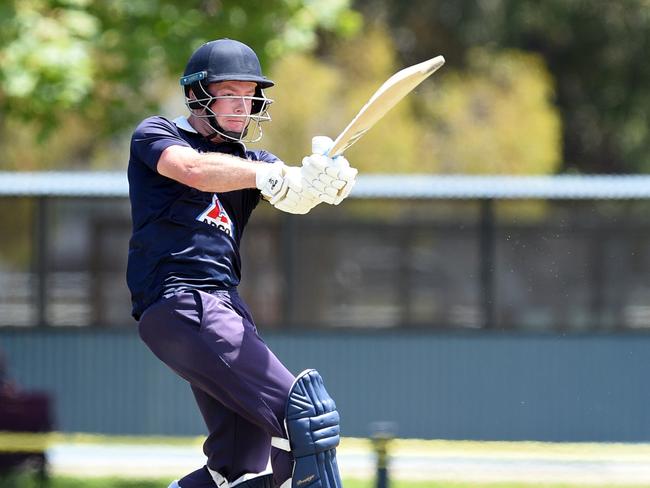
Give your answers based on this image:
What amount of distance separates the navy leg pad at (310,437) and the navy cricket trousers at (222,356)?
0.05 metres

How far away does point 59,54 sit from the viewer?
8438 millimetres

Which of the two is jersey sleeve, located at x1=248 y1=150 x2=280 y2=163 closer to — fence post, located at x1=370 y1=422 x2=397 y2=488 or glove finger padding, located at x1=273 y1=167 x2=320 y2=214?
glove finger padding, located at x1=273 y1=167 x2=320 y2=214

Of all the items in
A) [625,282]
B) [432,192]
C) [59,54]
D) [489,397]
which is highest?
[59,54]

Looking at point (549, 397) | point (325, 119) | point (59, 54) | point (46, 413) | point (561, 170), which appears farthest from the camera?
point (561, 170)

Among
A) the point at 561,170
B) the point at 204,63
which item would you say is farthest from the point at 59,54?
the point at 561,170

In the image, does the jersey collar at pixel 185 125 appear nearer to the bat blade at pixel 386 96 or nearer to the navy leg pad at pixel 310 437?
the bat blade at pixel 386 96

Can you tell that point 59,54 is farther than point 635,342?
No

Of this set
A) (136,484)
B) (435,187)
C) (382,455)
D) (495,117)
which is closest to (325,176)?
(382,455)

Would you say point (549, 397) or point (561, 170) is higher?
point (561, 170)

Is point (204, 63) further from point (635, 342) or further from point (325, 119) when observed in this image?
point (325, 119)

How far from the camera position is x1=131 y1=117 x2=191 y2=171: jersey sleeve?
4.05 meters


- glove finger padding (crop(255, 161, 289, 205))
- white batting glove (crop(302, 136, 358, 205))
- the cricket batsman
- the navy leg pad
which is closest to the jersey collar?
the cricket batsman

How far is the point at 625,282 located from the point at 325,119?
45.4 feet

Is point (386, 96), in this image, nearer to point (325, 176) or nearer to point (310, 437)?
point (325, 176)
